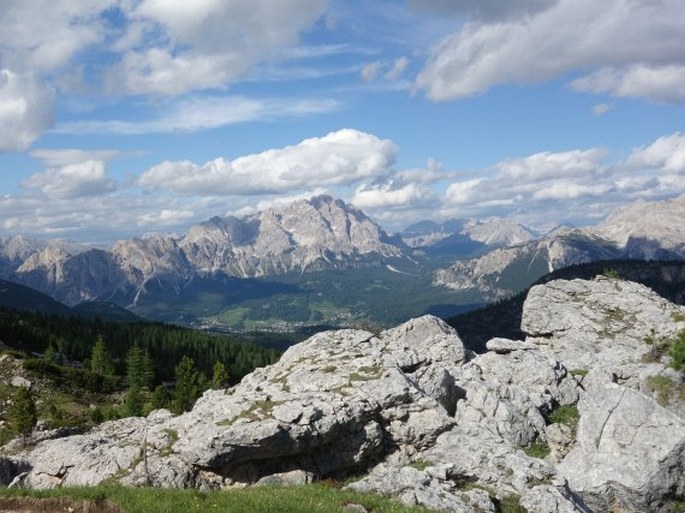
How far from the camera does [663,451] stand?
37781 millimetres

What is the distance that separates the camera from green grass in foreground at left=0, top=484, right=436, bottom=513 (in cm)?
2062

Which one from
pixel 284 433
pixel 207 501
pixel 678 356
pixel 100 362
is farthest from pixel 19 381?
pixel 678 356

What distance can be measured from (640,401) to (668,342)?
27.3 meters

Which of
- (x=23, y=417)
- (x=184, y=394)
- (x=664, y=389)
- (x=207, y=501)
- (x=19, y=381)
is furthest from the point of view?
(x=19, y=381)

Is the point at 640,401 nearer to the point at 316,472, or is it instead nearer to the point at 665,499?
the point at 665,499

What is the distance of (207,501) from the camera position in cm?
2181

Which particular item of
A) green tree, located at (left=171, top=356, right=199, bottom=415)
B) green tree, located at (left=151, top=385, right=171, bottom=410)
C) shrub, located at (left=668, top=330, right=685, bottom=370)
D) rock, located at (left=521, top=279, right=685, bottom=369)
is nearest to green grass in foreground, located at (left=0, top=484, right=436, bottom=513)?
shrub, located at (left=668, top=330, right=685, bottom=370)

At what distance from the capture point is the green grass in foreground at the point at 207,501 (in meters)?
20.6

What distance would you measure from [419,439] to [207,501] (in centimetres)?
2246

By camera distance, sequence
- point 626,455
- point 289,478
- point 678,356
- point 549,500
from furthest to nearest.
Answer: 1. point 678,356
2. point 626,455
3. point 289,478
4. point 549,500

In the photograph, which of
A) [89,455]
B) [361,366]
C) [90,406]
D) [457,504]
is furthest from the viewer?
[90,406]

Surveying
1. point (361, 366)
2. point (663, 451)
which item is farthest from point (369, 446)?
point (663, 451)

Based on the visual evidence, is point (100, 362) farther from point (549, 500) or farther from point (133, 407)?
point (549, 500)

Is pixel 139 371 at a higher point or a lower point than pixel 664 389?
lower
